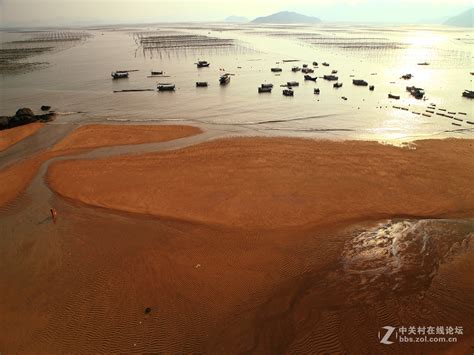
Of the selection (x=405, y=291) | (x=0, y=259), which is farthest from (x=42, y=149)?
(x=405, y=291)

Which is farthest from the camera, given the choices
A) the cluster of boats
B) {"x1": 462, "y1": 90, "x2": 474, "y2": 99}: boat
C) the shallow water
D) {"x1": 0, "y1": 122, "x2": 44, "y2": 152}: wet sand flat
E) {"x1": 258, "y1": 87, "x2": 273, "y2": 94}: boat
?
{"x1": 258, "y1": 87, "x2": 273, "y2": 94}: boat

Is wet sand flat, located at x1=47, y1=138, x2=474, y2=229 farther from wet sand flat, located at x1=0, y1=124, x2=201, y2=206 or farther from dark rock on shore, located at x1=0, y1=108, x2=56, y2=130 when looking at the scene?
dark rock on shore, located at x1=0, y1=108, x2=56, y2=130

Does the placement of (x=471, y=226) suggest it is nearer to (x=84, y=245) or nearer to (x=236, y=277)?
(x=236, y=277)

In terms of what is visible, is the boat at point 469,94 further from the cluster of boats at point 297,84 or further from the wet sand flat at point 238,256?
the wet sand flat at point 238,256

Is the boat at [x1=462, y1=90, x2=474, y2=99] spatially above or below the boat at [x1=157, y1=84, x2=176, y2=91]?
below

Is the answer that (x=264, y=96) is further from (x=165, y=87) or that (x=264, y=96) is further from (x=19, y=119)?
(x=19, y=119)

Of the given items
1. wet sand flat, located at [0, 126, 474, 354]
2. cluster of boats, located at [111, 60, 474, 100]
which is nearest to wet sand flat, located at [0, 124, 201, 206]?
wet sand flat, located at [0, 126, 474, 354]

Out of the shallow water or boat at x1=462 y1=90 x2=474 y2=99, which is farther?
boat at x1=462 y1=90 x2=474 y2=99
